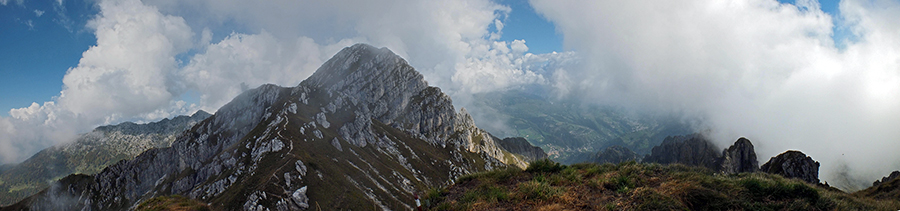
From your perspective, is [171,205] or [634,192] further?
[171,205]

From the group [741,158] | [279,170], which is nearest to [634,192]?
[279,170]

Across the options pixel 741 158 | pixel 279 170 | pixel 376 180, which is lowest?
pixel 279 170

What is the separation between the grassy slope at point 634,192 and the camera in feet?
32.2

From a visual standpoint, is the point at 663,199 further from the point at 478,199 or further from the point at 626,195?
the point at 478,199

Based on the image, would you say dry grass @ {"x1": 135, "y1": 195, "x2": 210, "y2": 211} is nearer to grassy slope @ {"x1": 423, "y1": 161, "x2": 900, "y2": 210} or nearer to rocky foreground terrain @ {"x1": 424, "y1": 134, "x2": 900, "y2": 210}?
grassy slope @ {"x1": 423, "y1": 161, "x2": 900, "y2": 210}

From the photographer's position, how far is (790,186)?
10172 millimetres

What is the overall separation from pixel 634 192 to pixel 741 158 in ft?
747

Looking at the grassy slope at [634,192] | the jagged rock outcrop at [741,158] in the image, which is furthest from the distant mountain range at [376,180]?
the jagged rock outcrop at [741,158]

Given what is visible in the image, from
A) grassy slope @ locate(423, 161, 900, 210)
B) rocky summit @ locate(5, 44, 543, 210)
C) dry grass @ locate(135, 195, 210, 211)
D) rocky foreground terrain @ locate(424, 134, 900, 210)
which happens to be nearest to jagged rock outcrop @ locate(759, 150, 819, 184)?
rocky summit @ locate(5, 44, 543, 210)

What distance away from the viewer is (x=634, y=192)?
37.4 ft

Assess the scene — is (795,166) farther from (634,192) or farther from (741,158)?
(634,192)

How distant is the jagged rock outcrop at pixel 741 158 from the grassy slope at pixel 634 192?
8402 inches

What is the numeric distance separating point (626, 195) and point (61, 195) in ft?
1014

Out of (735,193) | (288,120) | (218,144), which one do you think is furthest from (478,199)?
(218,144)
